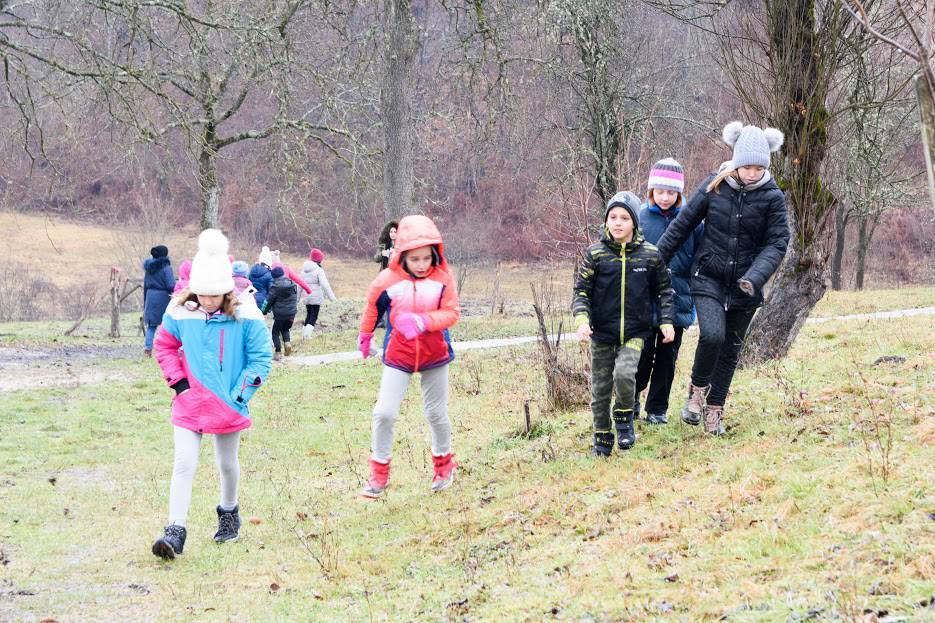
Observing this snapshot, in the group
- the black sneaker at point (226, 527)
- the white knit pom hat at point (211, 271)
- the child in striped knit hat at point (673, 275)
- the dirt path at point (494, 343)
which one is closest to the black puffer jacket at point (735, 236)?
the child in striped knit hat at point (673, 275)

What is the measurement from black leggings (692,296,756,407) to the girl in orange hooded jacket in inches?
66.8

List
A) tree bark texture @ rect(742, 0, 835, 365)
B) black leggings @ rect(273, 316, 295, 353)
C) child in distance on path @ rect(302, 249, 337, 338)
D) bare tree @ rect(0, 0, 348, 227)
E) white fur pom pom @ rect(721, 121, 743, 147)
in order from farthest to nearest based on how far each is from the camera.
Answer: child in distance on path @ rect(302, 249, 337, 338), black leggings @ rect(273, 316, 295, 353), bare tree @ rect(0, 0, 348, 227), tree bark texture @ rect(742, 0, 835, 365), white fur pom pom @ rect(721, 121, 743, 147)

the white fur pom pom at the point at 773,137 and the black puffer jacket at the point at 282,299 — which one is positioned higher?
the white fur pom pom at the point at 773,137

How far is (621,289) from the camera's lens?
6.27 meters

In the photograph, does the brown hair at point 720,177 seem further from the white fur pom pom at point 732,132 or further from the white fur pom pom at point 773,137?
the white fur pom pom at point 773,137

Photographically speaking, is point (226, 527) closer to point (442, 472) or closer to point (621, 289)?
point (442, 472)

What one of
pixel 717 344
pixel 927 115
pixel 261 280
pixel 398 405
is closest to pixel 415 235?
pixel 398 405

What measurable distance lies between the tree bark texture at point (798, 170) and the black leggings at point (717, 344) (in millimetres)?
2939

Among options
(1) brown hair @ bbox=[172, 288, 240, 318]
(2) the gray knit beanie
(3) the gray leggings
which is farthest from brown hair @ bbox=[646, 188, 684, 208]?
(1) brown hair @ bbox=[172, 288, 240, 318]

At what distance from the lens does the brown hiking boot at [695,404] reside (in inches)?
257

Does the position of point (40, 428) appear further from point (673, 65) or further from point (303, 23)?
point (673, 65)

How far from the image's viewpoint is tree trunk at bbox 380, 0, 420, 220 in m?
16.3

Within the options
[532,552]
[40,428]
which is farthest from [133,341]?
[532,552]

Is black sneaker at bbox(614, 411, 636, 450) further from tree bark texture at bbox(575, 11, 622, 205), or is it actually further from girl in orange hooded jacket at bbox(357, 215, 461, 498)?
tree bark texture at bbox(575, 11, 622, 205)
